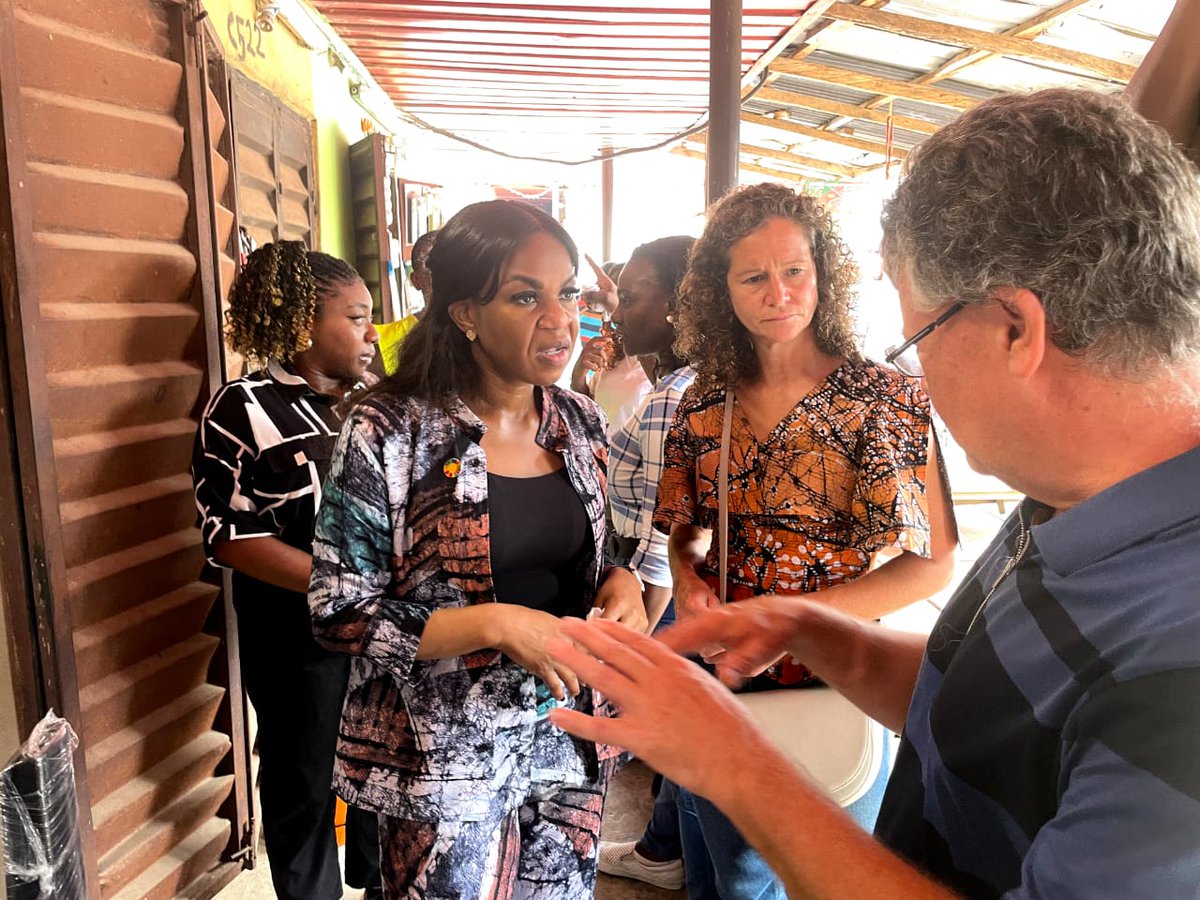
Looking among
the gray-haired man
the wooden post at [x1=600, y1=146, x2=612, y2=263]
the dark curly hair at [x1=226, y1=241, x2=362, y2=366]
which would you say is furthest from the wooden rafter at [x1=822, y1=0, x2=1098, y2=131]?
the gray-haired man

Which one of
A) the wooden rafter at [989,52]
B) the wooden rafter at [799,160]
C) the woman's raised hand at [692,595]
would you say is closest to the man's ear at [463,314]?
the woman's raised hand at [692,595]

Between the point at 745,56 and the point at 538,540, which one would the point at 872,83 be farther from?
the point at 538,540

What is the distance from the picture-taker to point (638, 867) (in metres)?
2.61

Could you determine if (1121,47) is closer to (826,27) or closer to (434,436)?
(826,27)

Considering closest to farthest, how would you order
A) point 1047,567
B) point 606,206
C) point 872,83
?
point 1047,567 < point 872,83 < point 606,206

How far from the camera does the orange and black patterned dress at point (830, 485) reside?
1.61 metres

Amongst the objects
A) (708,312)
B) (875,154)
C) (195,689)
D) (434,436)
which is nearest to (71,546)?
(195,689)

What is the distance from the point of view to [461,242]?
5.23ft

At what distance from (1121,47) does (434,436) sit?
6249mm

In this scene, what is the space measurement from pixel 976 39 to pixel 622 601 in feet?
18.0

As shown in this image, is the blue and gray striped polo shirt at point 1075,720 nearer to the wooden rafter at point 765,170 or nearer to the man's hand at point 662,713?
the man's hand at point 662,713

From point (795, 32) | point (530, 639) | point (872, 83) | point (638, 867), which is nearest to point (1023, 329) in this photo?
A: point (530, 639)

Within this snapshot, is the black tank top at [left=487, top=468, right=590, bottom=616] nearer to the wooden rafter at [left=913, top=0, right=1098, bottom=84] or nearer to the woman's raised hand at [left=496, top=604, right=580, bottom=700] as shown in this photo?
the woman's raised hand at [left=496, top=604, right=580, bottom=700]

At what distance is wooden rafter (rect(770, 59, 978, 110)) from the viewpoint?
652cm
